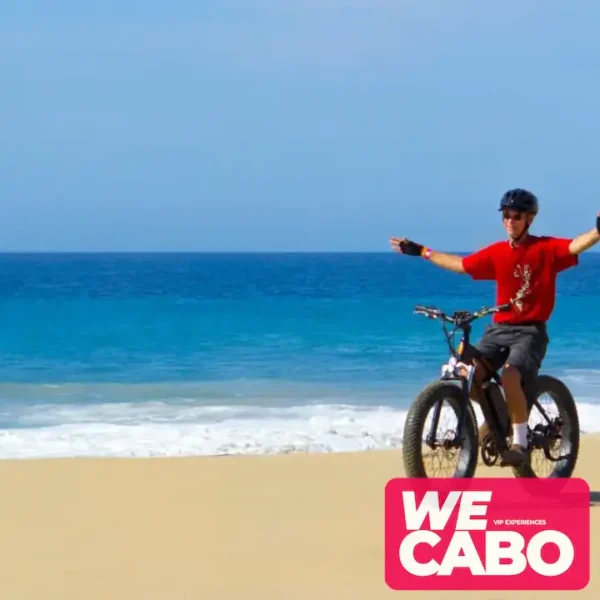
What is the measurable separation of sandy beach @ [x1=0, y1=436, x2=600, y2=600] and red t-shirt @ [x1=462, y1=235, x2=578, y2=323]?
1143 mm

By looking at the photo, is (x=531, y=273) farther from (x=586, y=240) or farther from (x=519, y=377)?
(x=519, y=377)

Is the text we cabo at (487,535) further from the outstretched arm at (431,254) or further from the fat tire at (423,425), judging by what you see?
the outstretched arm at (431,254)

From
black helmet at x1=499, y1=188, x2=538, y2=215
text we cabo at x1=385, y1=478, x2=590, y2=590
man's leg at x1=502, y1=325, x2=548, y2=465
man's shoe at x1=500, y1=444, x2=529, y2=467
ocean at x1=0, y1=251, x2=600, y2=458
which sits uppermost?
ocean at x1=0, y1=251, x2=600, y2=458

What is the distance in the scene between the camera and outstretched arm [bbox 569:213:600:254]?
6184 millimetres

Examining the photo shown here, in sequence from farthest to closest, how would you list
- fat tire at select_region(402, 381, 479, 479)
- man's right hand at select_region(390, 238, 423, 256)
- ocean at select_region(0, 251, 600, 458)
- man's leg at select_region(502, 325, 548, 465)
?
ocean at select_region(0, 251, 600, 458), man's right hand at select_region(390, 238, 423, 256), man's leg at select_region(502, 325, 548, 465), fat tire at select_region(402, 381, 479, 479)

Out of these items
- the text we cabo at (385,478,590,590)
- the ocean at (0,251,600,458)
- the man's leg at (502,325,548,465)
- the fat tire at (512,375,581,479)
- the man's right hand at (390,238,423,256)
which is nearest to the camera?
the text we cabo at (385,478,590,590)

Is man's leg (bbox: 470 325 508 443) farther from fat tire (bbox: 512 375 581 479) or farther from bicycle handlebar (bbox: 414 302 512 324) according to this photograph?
fat tire (bbox: 512 375 581 479)

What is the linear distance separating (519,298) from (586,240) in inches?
20.2

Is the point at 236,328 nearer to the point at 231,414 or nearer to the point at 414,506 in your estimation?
the point at 231,414

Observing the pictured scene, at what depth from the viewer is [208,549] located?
5.72 metres

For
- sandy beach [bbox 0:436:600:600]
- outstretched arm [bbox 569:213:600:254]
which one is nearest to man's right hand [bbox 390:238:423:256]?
outstretched arm [bbox 569:213:600:254]

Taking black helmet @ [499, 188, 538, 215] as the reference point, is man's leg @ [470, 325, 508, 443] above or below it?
below

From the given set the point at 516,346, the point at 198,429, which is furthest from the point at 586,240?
the point at 198,429

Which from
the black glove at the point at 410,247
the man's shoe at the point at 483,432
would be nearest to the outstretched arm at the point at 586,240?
the black glove at the point at 410,247
